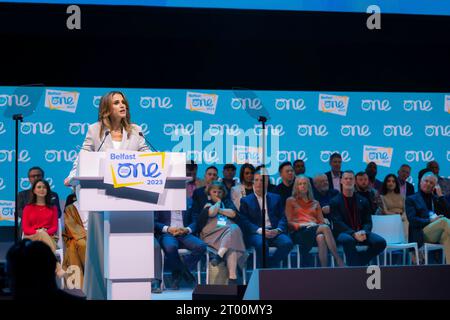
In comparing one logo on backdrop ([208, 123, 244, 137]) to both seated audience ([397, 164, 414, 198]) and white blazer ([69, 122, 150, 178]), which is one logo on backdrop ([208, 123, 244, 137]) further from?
white blazer ([69, 122, 150, 178])

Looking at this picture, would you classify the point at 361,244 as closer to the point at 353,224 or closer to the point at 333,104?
the point at 353,224

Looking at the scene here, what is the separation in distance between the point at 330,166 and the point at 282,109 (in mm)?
803

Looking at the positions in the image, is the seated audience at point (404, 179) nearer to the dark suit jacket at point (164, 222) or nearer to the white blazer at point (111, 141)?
the dark suit jacket at point (164, 222)

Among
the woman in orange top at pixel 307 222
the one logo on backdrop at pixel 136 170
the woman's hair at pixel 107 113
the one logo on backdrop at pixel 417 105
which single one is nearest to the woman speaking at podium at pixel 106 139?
the woman's hair at pixel 107 113

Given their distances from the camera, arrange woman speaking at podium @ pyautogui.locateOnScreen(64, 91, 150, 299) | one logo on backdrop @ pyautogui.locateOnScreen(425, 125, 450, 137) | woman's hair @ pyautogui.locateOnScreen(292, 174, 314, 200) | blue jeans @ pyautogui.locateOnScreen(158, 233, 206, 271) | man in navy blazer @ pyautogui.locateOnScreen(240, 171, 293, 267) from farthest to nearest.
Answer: one logo on backdrop @ pyautogui.locateOnScreen(425, 125, 450, 137), woman's hair @ pyautogui.locateOnScreen(292, 174, 314, 200), man in navy blazer @ pyautogui.locateOnScreen(240, 171, 293, 267), blue jeans @ pyautogui.locateOnScreen(158, 233, 206, 271), woman speaking at podium @ pyautogui.locateOnScreen(64, 91, 150, 299)

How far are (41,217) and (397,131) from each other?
401 cm

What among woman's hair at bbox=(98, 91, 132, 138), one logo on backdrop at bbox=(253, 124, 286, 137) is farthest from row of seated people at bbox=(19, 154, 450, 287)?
woman's hair at bbox=(98, 91, 132, 138)

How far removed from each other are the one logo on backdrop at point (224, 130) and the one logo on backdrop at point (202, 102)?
0.16 meters

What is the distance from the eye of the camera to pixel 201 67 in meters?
7.76

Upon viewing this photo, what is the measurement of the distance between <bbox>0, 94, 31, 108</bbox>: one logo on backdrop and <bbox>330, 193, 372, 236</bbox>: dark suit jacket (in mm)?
3251

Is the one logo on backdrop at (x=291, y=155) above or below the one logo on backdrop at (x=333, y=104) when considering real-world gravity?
below

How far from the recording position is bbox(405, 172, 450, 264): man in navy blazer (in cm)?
753

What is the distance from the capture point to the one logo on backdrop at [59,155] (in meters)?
7.64
